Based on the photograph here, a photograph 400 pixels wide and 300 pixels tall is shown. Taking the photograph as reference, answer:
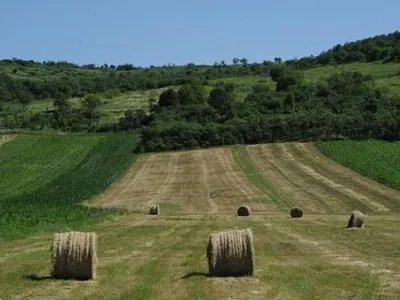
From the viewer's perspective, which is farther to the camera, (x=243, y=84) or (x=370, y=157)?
(x=243, y=84)

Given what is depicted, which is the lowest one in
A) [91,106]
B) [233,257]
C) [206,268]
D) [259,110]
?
[206,268]

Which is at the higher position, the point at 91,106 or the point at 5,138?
the point at 91,106

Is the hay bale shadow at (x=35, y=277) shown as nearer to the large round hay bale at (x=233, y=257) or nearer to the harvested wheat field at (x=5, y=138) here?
the large round hay bale at (x=233, y=257)

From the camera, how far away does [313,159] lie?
2852 inches

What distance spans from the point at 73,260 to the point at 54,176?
5832cm

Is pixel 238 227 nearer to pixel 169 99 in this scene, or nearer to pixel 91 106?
pixel 169 99

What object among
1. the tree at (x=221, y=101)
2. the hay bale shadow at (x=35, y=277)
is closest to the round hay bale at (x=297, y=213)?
the hay bale shadow at (x=35, y=277)

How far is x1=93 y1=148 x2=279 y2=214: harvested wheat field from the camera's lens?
50.3 m

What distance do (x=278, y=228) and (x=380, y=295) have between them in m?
16.9

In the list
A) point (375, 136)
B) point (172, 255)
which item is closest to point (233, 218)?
point (172, 255)

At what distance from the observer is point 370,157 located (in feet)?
229

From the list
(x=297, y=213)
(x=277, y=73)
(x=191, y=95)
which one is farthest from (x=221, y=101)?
(x=297, y=213)

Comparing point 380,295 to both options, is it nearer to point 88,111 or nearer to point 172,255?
point 172,255

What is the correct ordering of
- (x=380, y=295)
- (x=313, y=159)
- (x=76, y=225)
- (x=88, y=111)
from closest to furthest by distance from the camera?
(x=380, y=295), (x=76, y=225), (x=313, y=159), (x=88, y=111)
